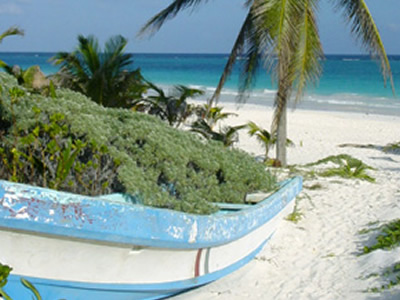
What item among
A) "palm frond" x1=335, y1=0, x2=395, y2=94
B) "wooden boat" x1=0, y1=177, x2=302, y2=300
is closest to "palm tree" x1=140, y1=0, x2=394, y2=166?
"palm frond" x1=335, y1=0, x2=395, y2=94

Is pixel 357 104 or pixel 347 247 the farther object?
pixel 357 104

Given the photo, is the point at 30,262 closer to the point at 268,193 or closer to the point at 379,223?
the point at 268,193

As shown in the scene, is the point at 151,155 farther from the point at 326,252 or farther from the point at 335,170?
the point at 335,170

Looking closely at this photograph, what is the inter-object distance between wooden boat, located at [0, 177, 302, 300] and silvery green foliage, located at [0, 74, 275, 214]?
273mm

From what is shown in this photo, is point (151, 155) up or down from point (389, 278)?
up

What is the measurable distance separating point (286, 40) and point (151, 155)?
4258 mm

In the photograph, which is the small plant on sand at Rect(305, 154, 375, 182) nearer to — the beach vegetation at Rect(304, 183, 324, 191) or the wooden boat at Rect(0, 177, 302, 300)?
the beach vegetation at Rect(304, 183, 324, 191)

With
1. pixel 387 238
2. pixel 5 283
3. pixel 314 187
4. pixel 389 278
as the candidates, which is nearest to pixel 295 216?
pixel 387 238

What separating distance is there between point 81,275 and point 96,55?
6524 mm

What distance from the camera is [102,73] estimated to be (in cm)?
919

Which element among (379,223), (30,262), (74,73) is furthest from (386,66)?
(30,262)

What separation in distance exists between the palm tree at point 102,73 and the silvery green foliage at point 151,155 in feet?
14.1

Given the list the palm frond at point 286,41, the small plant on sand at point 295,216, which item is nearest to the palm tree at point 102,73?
the palm frond at point 286,41

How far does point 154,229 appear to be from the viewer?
10.7 ft
